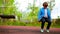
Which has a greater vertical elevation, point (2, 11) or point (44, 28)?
point (2, 11)

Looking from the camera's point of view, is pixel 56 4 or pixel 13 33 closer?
pixel 13 33

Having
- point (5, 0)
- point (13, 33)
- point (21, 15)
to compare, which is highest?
point (5, 0)

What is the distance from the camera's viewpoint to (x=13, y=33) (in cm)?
534

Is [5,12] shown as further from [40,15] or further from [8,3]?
[40,15]

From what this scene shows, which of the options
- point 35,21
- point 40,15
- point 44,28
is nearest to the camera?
point 40,15

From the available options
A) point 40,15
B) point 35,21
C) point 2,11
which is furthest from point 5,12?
point 40,15

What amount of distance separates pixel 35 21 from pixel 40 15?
851 millimetres

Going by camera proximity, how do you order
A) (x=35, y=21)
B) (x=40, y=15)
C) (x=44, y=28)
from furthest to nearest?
1. (x=35, y=21)
2. (x=44, y=28)
3. (x=40, y=15)

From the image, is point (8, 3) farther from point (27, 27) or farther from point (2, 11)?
point (27, 27)

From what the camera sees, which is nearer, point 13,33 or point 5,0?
point 13,33

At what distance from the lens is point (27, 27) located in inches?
234

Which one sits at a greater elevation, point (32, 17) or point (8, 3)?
point (8, 3)

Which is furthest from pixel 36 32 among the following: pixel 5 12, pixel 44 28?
pixel 5 12

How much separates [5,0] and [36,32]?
152cm
